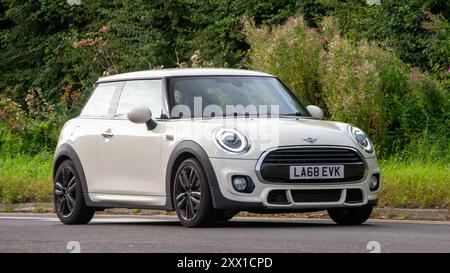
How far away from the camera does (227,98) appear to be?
563 inches

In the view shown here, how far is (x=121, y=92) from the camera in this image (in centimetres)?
1517

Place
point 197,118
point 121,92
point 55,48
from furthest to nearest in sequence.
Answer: point 55,48 < point 121,92 < point 197,118

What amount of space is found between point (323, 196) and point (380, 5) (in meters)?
14.9

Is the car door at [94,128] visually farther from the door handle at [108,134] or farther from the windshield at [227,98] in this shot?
the windshield at [227,98]

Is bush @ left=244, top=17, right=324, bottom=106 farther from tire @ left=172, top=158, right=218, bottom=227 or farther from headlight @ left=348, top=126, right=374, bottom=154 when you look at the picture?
tire @ left=172, top=158, right=218, bottom=227

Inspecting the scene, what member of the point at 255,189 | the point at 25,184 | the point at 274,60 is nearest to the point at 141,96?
the point at 255,189

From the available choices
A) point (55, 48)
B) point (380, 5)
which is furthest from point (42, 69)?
point (380, 5)

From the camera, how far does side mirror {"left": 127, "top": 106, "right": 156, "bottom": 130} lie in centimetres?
1406

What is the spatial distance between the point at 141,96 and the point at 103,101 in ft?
2.63

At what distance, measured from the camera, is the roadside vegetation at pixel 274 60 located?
19.7 meters

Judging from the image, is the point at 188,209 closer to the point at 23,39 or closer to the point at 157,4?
the point at 157,4

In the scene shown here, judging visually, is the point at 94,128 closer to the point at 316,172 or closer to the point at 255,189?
the point at 255,189

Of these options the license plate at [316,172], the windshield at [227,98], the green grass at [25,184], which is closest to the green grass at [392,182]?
the green grass at [25,184]

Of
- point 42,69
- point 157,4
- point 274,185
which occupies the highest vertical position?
point 274,185
